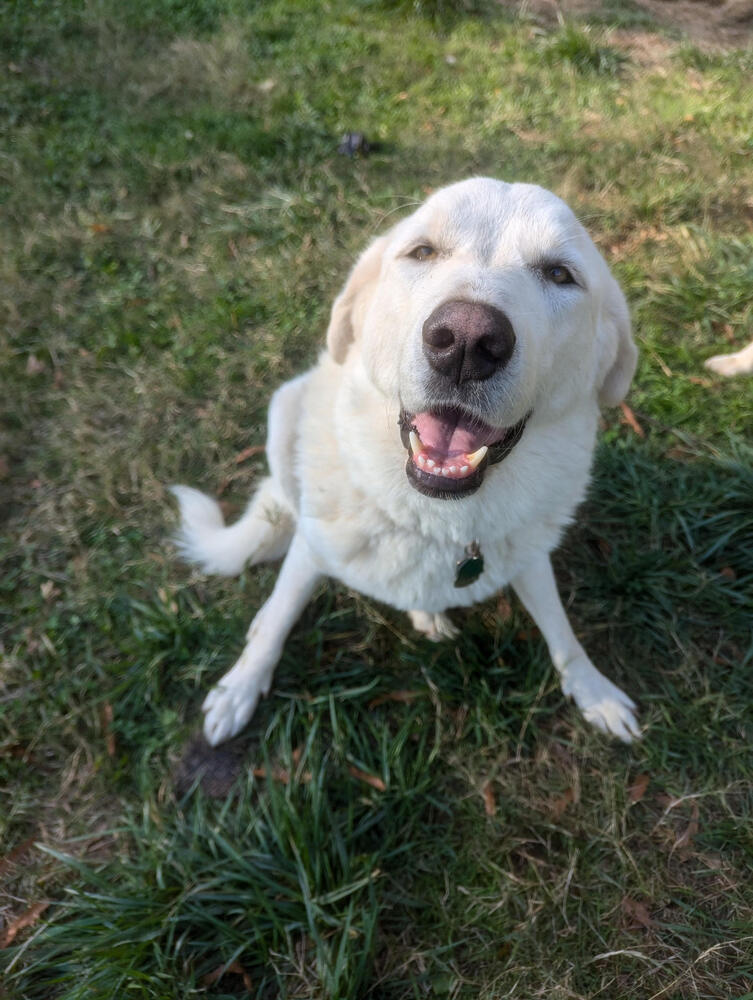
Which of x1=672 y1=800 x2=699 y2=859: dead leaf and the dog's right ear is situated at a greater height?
the dog's right ear

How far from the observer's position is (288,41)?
5086mm

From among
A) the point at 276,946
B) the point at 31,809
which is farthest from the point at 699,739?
the point at 31,809

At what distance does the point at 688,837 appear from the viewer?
7.08 ft

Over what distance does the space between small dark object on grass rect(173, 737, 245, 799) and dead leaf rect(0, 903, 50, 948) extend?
534 millimetres

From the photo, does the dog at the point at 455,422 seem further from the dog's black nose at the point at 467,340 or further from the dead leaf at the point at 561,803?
the dead leaf at the point at 561,803

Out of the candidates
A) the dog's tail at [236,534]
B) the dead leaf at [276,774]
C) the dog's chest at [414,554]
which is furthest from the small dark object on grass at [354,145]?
the dead leaf at [276,774]

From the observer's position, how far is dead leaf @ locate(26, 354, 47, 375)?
11.6 ft

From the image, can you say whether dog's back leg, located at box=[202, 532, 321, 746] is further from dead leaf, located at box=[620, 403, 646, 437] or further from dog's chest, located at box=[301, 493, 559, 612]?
dead leaf, located at box=[620, 403, 646, 437]

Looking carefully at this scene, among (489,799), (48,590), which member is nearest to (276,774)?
(489,799)

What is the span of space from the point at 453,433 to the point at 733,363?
214 centimetres

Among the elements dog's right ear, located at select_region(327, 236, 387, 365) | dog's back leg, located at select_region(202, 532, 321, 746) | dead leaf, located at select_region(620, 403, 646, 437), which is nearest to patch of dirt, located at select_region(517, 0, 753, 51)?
dead leaf, located at select_region(620, 403, 646, 437)

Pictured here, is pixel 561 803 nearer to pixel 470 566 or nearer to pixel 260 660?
pixel 470 566

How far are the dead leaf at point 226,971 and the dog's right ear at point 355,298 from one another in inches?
77.1

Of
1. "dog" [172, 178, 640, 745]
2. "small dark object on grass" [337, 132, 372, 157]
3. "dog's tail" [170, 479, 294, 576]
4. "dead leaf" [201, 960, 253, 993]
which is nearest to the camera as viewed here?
"dog" [172, 178, 640, 745]
